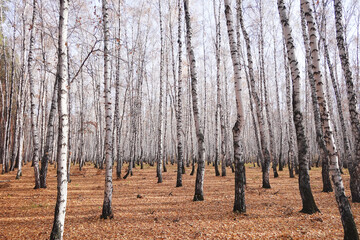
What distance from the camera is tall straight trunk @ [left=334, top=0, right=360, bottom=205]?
6.00 metres

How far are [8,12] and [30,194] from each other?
15480 millimetres

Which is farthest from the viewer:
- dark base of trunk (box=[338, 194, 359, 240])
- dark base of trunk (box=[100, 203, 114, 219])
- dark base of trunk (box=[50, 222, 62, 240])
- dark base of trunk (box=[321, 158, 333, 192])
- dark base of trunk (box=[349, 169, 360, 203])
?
dark base of trunk (box=[321, 158, 333, 192])

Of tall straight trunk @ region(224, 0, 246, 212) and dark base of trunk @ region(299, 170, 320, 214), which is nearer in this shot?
dark base of trunk @ region(299, 170, 320, 214)

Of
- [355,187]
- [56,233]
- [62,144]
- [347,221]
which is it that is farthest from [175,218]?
[355,187]

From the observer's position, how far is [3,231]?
5.14 m

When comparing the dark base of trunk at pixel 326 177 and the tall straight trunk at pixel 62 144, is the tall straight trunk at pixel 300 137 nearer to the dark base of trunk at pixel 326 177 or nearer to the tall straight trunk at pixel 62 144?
the dark base of trunk at pixel 326 177

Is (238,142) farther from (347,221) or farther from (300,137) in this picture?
(347,221)

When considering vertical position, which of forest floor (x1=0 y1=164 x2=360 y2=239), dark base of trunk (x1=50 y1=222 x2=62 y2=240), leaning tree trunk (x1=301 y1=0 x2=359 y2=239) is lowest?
forest floor (x1=0 y1=164 x2=360 y2=239)

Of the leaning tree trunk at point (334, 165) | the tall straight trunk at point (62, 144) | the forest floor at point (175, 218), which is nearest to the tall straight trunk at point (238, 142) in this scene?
the forest floor at point (175, 218)

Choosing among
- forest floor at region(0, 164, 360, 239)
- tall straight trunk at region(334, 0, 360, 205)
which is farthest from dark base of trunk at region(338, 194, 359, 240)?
tall straight trunk at region(334, 0, 360, 205)

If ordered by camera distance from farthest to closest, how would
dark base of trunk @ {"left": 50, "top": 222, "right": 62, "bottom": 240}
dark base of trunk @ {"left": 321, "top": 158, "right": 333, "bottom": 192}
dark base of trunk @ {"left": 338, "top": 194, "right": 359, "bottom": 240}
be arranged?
dark base of trunk @ {"left": 321, "top": 158, "right": 333, "bottom": 192}, dark base of trunk @ {"left": 50, "top": 222, "right": 62, "bottom": 240}, dark base of trunk @ {"left": 338, "top": 194, "right": 359, "bottom": 240}

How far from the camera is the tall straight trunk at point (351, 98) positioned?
600 centimetres

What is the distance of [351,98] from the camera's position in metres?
6.10

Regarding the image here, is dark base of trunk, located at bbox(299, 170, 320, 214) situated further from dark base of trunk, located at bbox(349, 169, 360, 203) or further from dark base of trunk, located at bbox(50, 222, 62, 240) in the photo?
dark base of trunk, located at bbox(50, 222, 62, 240)
